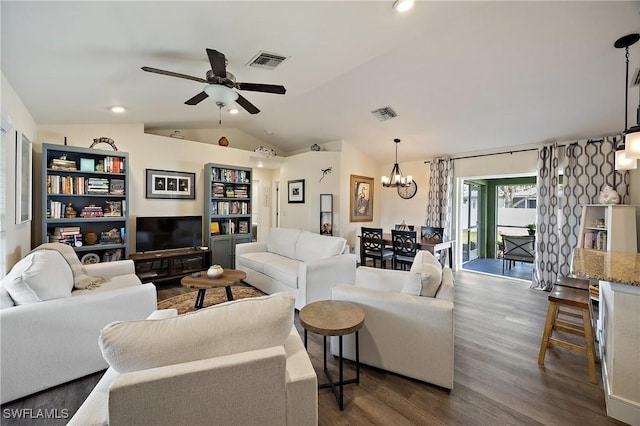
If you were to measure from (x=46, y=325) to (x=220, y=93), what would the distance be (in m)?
2.15

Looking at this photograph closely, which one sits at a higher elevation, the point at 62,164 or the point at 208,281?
the point at 62,164

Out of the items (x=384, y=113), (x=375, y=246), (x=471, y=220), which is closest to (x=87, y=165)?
(x=384, y=113)

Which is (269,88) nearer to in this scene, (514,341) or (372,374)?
(372,374)

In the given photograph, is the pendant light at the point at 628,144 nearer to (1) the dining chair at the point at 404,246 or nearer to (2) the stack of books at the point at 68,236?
(1) the dining chair at the point at 404,246

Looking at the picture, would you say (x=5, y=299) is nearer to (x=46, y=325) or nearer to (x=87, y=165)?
(x=46, y=325)

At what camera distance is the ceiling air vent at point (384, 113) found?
13.4ft

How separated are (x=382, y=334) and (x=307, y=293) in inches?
48.9

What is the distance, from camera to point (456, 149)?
16.6ft

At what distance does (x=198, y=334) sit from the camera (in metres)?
1.08

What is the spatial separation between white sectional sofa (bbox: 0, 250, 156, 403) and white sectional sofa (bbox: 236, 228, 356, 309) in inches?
65.4

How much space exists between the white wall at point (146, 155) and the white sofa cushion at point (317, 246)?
2229 mm

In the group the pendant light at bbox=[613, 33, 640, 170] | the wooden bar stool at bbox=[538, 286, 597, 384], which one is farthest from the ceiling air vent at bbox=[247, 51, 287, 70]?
the wooden bar stool at bbox=[538, 286, 597, 384]

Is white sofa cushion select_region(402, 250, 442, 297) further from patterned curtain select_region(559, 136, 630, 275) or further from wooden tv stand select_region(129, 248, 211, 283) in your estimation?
wooden tv stand select_region(129, 248, 211, 283)

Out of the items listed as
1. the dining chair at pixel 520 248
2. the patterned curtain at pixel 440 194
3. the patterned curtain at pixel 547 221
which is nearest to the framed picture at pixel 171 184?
the patterned curtain at pixel 440 194
